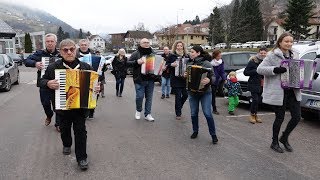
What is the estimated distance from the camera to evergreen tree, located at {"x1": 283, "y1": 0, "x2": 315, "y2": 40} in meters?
60.8

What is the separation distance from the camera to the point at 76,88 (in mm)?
4906

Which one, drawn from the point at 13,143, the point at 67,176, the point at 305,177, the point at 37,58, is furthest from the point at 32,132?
the point at 305,177

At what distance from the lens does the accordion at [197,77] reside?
643cm

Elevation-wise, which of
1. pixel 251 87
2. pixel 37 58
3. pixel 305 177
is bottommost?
pixel 305 177

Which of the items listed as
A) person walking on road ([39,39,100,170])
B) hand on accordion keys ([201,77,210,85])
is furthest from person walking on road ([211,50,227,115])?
person walking on road ([39,39,100,170])

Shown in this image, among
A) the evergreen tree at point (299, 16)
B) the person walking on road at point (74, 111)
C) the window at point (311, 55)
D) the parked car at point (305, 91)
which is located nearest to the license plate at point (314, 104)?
the parked car at point (305, 91)

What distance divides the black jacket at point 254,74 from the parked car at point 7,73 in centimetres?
1047

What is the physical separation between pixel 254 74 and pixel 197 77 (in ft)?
7.57

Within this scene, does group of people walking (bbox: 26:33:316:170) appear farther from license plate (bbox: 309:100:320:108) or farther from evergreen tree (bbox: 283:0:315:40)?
evergreen tree (bbox: 283:0:315:40)

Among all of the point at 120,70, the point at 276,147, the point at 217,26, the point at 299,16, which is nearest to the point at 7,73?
the point at 120,70

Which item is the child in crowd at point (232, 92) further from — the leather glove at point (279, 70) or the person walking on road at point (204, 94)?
the leather glove at point (279, 70)

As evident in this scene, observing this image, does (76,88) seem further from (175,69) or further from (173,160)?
(175,69)

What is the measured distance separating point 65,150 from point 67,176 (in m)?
1.00

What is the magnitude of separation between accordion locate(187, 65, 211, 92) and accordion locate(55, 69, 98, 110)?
7.00 feet
